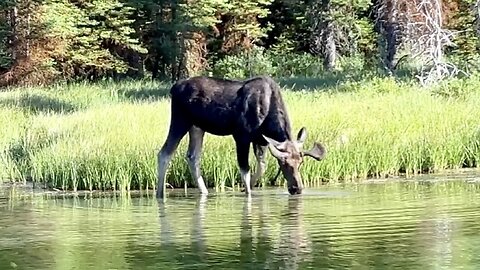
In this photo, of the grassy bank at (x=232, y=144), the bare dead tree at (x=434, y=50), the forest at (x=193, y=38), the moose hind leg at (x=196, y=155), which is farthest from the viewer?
the forest at (x=193, y=38)

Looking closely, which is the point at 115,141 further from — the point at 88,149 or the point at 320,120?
the point at 320,120

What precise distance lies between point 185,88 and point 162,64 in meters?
28.6

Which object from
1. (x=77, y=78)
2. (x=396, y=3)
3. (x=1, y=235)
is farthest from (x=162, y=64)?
(x=1, y=235)

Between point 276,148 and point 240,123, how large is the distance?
0.68m

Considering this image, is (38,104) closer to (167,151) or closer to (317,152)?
(167,151)

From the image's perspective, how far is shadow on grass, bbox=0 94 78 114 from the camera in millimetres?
24109

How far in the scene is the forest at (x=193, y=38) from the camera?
125 ft

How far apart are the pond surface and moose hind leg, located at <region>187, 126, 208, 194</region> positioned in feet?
1.36

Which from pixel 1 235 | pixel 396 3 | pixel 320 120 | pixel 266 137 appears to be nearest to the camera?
pixel 1 235

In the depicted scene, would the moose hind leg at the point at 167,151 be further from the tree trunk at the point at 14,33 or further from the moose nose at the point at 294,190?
the tree trunk at the point at 14,33

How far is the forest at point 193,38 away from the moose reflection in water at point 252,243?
23289 mm

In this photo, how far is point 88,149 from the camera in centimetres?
1580

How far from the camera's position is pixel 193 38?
4088cm

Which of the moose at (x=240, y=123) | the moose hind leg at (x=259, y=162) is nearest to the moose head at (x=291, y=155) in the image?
the moose at (x=240, y=123)
